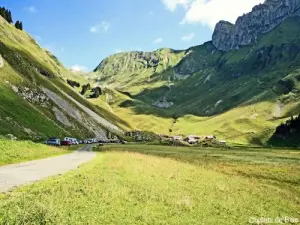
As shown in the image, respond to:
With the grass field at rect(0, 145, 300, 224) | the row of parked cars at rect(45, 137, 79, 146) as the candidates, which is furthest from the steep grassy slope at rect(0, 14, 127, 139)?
the grass field at rect(0, 145, 300, 224)

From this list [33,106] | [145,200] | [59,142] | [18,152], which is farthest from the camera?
[33,106]

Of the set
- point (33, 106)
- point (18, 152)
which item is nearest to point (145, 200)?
point (18, 152)

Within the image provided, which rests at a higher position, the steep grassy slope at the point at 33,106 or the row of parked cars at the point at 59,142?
the steep grassy slope at the point at 33,106

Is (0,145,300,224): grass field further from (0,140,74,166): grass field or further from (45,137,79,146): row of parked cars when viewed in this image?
(45,137,79,146): row of parked cars

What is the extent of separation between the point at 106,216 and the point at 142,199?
18.7 ft

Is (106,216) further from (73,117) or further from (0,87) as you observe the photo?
(73,117)

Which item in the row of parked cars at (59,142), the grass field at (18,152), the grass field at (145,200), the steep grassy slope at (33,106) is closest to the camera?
the grass field at (145,200)

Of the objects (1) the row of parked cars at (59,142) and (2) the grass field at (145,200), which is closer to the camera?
(2) the grass field at (145,200)

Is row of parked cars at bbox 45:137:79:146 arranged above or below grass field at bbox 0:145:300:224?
above

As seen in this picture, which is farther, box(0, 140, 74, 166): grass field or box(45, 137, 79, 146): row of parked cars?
box(45, 137, 79, 146): row of parked cars

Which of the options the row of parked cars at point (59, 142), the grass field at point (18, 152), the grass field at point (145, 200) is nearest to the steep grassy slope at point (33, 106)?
the row of parked cars at point (59, 142)

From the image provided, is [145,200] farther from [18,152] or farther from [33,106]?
[33,106]

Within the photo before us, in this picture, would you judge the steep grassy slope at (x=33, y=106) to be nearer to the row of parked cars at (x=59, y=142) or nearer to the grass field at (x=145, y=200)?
the row of parked cars at (x=59, y=142)

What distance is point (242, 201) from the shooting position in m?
28.9
